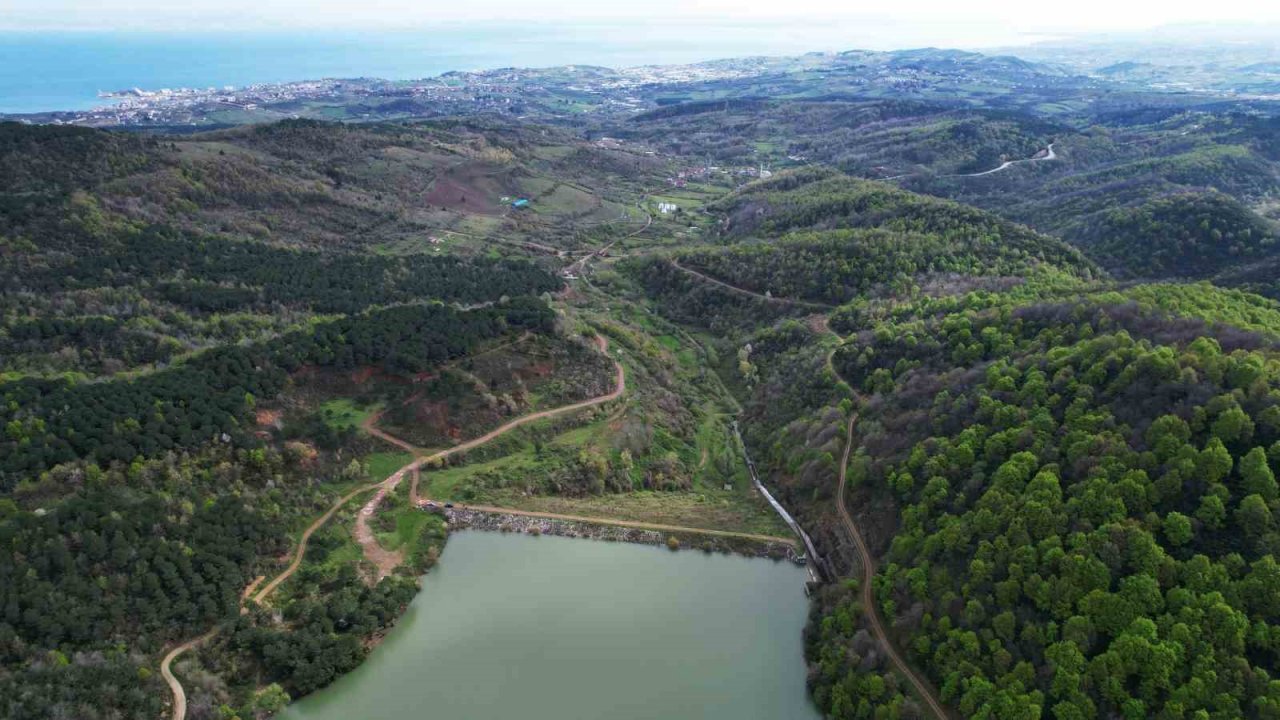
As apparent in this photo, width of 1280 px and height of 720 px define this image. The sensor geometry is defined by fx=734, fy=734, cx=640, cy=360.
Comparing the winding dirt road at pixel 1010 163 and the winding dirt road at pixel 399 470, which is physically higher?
the winding dirt road at pixel 1010 163

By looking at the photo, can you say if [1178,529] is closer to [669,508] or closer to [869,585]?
[869,585]

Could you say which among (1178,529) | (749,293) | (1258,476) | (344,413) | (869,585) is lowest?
(869,585)

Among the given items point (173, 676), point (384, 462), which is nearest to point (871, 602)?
point (384, 462)

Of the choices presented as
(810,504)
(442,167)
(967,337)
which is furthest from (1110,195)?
(442,167)

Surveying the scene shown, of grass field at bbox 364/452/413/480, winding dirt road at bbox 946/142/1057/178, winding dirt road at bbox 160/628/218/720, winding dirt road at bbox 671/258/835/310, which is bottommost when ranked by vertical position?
winding dirt road at bbox 160/628/218/720

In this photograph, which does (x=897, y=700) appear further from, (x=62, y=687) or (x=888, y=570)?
(x=62, y=687)

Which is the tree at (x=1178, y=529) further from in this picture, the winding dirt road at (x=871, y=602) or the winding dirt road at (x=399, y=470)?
the winding dirt road at (x=399, y=470)

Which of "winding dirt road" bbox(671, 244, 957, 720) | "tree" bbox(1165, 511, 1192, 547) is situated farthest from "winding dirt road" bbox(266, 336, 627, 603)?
"tree" bbox(1165, 511, 1192, 547)

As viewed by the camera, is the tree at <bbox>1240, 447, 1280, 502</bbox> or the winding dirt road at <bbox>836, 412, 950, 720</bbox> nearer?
the tree at <bbox>1240, 447, 1280, 502</bbox>

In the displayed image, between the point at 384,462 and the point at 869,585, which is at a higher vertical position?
the point at 384,462

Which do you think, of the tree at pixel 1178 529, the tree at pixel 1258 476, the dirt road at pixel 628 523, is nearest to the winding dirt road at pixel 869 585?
the dirt road at pixel 628 523

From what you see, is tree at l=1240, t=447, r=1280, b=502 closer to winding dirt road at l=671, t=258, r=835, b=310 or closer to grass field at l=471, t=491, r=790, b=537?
grass field at l=471, t=491, r=790, b=537
